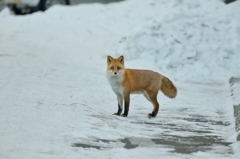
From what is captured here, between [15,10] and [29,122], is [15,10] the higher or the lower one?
the higher one

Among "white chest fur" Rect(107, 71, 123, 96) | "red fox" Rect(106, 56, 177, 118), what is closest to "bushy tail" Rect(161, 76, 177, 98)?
"red fox" Rect(106, 56, 177, 118)

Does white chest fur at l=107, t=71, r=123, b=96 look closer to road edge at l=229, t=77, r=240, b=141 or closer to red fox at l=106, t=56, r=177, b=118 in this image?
red fox at l=106, t=56, r=177, b=118

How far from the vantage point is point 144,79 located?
9.36m

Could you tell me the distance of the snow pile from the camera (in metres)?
13.3

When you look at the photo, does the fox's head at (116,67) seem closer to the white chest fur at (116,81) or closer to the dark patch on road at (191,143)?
the white chest fur at (116,81)

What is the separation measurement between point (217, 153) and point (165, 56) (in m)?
6.47

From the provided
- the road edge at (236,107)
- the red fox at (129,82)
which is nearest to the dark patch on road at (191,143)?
the road edge at (236,107)

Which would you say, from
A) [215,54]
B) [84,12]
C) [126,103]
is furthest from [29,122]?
[84,12]

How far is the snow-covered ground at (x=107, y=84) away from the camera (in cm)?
735

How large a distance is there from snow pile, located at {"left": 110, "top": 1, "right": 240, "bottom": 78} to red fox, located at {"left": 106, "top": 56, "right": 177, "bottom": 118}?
3.49m

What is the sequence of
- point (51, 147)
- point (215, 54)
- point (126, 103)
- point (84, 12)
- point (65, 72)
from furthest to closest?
1. point (84, 12)
2. point (215, 54)
3. point (65, 72)
4. point (126, 103)
5. point (51, 147)

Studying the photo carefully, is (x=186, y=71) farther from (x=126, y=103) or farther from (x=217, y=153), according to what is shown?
(x=217, y=153)

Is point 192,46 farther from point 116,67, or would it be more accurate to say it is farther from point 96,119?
point 96,119

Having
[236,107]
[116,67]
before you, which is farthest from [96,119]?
[236,107]
